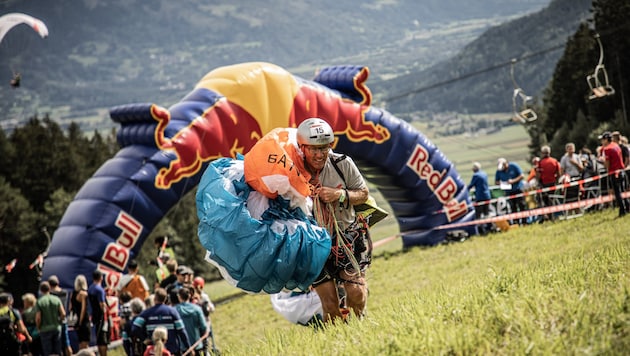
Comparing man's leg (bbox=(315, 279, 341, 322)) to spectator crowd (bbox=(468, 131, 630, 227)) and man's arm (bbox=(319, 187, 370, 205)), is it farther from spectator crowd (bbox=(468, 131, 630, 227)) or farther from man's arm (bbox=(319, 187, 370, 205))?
spectator crowd (bbox=(468, 131, 630, 227))

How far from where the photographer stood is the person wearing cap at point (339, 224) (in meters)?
6.14

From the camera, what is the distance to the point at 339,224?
20.7ft

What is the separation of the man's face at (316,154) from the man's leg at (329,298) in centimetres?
101

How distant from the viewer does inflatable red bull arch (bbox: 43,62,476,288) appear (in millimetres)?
14828

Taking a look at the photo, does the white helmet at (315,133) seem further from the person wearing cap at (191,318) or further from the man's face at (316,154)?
the person wearing cap at (191,318)

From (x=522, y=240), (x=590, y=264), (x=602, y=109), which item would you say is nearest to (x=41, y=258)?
(x=522, y=240)

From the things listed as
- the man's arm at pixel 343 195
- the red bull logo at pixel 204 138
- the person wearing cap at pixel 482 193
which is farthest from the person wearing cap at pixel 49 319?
the person wearing cap at pixel 482 193

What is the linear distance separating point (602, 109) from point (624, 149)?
38708mm

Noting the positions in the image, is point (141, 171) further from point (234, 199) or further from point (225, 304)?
point (234, 199)

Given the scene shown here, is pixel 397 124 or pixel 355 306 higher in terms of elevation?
pixel 397 124

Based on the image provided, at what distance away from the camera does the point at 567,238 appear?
1298 cm

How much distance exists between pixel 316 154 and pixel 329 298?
1.23m

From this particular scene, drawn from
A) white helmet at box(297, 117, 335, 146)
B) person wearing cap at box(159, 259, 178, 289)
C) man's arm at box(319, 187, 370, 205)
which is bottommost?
person wearing cap at box(159, 259, 178, 289)

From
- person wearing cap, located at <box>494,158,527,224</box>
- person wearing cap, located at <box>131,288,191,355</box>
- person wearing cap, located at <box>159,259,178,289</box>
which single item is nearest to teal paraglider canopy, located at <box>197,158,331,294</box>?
person wearing cap, located at <box>131,288,191,355</box>
